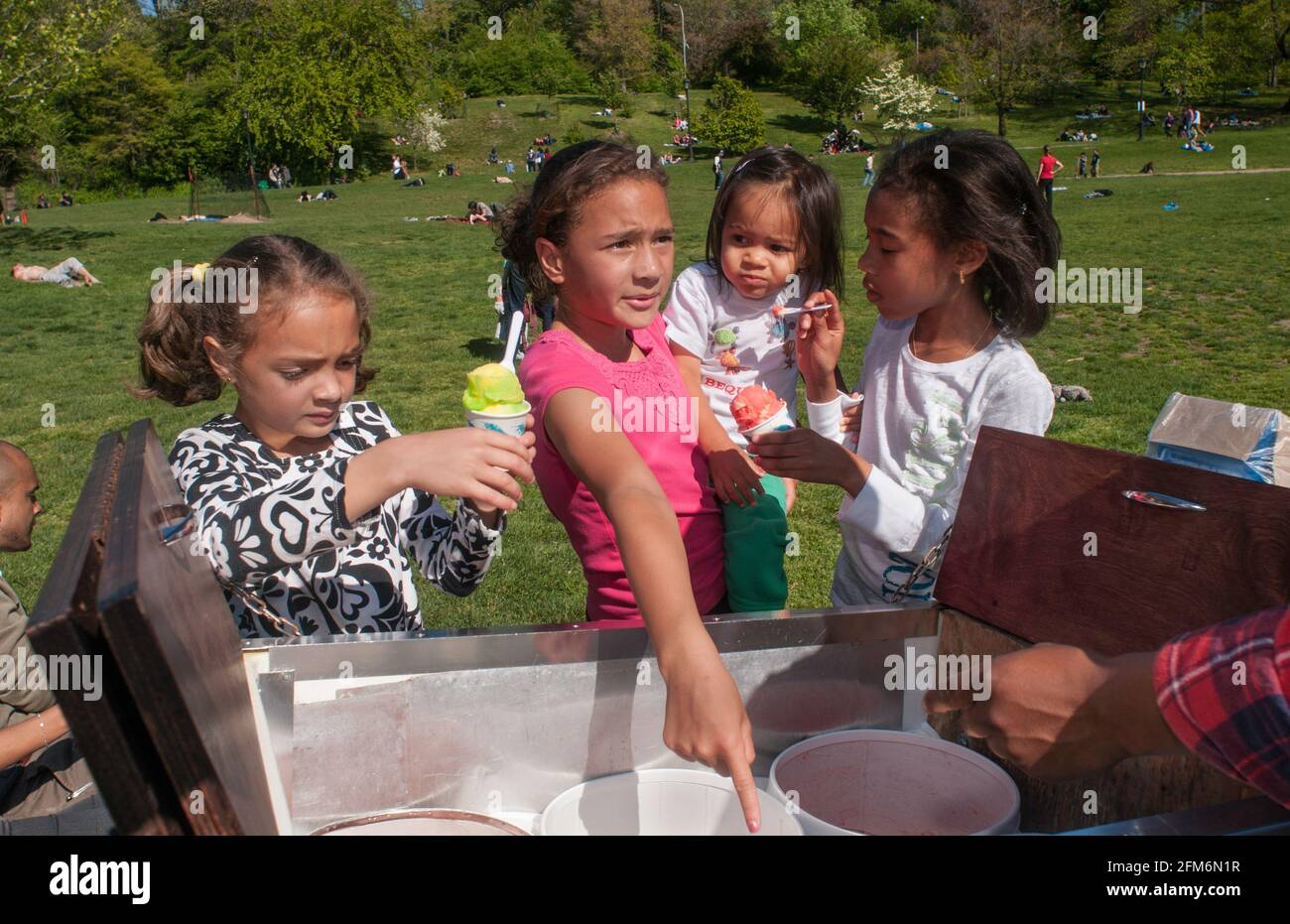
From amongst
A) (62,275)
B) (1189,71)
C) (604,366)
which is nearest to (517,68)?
(1189,71)

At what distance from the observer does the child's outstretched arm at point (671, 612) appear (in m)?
1.33

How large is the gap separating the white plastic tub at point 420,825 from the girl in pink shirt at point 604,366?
629 mm

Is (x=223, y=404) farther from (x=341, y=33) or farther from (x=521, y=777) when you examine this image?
(x=341, y=33)

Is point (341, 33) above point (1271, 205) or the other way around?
above

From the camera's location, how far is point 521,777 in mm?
1759

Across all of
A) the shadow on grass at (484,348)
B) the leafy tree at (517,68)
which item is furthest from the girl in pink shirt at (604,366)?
the leafy tree at (517,68)

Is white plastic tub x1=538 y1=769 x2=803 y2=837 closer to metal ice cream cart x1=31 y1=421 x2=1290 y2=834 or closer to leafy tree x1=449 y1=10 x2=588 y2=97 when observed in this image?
metal ice cream cart x1=31 y1=421 x2=1290 y2=834

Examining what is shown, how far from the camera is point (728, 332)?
2.89 m

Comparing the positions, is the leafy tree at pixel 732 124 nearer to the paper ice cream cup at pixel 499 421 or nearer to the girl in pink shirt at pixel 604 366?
the girl in pink shirt at pixel 604 366

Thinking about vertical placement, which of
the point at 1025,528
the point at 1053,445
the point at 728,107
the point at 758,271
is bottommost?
the point at 1025,528

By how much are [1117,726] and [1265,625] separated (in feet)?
0.86

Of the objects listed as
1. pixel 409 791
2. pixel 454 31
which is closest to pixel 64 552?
pixel 409 791

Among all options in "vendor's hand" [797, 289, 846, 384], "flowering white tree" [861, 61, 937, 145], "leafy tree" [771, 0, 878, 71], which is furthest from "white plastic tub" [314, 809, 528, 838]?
"leafy tree" [771, 0, 878, 71]

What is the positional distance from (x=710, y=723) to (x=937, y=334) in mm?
1598
